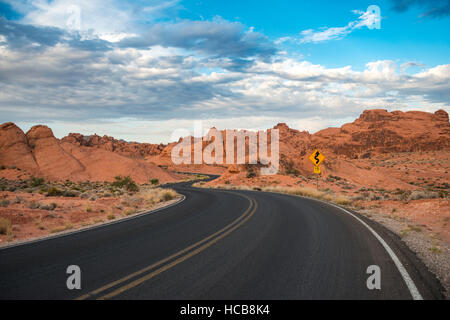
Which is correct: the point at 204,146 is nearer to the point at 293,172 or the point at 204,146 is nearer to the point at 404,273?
the point at 293,172

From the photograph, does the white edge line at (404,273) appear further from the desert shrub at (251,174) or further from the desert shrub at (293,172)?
the desert shrub at (251,174)

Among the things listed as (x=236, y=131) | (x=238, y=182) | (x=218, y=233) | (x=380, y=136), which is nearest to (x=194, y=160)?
(x=236, y=131)

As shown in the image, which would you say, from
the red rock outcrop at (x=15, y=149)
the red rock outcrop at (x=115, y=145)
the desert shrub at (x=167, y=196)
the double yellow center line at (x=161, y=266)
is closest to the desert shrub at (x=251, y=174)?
the desert shrub at (x=167, y=196)

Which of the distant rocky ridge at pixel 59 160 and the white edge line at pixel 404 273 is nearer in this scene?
the white edge line at pixel 404 273

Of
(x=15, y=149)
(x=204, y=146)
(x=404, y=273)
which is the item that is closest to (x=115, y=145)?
(x=204, y=146)

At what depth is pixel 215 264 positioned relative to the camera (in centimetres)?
614

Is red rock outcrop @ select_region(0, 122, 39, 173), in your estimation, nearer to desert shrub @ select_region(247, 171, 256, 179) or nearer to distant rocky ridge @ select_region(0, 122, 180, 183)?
distant rocky ridge @ select_region(0, 122, 180, 183)

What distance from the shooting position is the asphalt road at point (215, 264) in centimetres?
475

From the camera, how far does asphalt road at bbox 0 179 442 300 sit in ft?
15.6

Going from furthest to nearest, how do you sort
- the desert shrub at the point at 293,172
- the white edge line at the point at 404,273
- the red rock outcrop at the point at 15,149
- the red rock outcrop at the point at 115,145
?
the red rock outcrop at the point at 115,145
the red rock outcrop at the point at 15,149
the desert shrub at the point at 293,172
the white edge line at the point at 404,273

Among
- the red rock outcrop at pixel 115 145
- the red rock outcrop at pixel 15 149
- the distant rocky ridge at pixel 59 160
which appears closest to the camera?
the red rock outcrop at pixel 15 149

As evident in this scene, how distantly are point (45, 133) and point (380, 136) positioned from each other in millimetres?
98636
